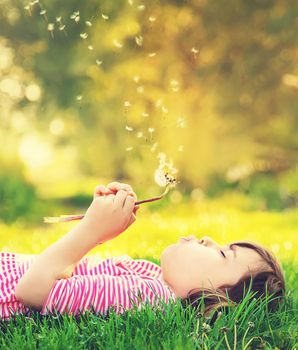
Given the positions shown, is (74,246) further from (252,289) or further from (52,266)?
(252,289)

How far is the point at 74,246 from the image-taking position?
245 cm

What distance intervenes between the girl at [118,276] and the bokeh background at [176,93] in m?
6.35

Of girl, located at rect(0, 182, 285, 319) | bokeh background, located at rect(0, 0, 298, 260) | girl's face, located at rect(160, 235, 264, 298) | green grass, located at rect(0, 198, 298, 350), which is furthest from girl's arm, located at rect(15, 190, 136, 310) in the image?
bokeh background, located at rect(0, 0, 298, 260)

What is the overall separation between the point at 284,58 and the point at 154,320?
889cm

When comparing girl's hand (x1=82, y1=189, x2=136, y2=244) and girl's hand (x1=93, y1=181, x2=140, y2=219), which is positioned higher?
girl's hand (x1=93, y1=181, x2=140, y2=219)

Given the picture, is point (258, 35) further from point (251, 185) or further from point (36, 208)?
point (36, 208)

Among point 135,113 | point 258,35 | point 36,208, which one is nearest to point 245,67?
point 258,35

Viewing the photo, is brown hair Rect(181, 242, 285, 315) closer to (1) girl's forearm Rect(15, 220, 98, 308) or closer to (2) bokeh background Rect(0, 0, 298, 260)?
(1) girl's forearm Rect(15, 220, 98, 308)

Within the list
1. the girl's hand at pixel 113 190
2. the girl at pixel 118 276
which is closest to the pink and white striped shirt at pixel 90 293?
the girl at pixel 118 276

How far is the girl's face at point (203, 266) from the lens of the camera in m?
2.54

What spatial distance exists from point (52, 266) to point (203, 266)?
0.55m

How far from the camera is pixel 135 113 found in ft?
31.9

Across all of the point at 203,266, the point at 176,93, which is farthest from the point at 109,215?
the point at 176,93

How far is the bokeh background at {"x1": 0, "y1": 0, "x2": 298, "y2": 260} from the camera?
9.82 m
